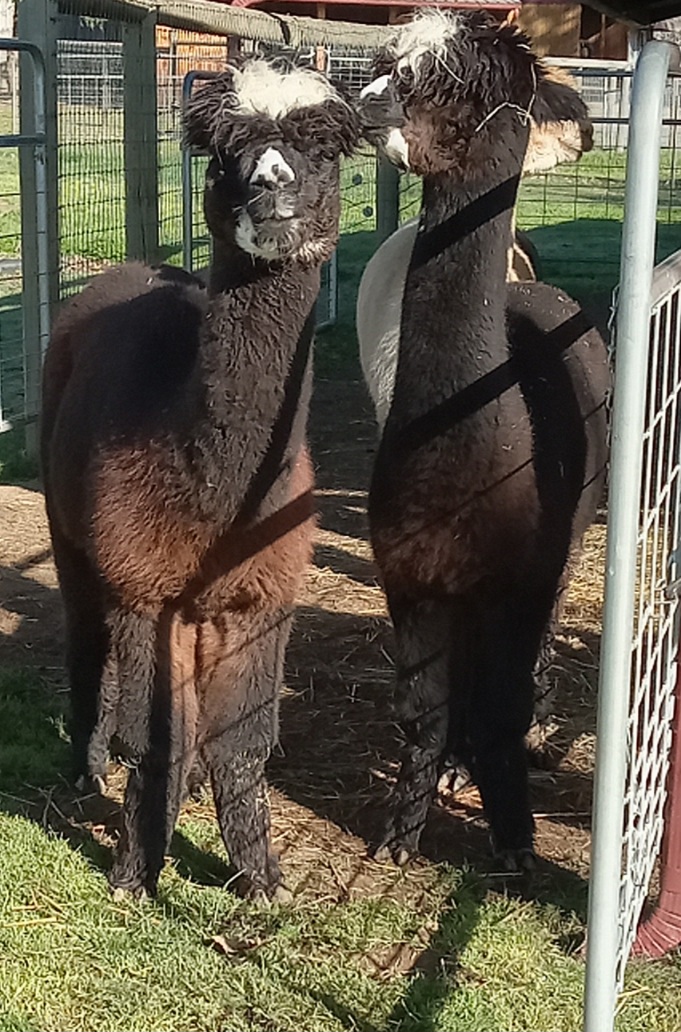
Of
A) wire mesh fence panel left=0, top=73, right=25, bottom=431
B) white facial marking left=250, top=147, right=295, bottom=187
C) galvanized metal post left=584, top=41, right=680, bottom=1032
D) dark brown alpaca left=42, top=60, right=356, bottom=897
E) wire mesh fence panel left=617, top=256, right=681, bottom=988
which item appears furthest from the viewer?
wire mesh fence panel left=0, top=73, right=25, bottom=431

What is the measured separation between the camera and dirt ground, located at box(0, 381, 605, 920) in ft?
12.9

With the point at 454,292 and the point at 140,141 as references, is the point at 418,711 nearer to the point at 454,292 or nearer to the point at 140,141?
the point at 454,292

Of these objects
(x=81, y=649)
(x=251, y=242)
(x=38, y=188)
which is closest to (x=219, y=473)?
(x=251, y=242)

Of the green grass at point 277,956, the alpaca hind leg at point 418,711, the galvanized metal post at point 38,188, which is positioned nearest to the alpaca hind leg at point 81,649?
the green grass at point 277,956

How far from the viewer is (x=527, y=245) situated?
685 cm

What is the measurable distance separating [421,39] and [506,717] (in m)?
1.78

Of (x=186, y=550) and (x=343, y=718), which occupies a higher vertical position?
(x=186, y=550)

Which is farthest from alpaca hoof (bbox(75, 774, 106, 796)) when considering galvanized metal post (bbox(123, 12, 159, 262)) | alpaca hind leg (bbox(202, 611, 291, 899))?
galvanized metal post (bbox(123, 12, 159, 262))

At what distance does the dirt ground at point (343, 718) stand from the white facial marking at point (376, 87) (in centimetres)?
202

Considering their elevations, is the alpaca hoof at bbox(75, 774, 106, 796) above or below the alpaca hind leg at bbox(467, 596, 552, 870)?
below

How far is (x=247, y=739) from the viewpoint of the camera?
11.9 ft

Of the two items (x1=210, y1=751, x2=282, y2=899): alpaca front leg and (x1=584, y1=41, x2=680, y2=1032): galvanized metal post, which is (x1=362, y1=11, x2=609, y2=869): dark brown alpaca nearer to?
(x1=210, y1=751, x2=282, y2=899): alpaca front leg

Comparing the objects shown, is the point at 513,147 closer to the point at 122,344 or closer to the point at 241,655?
the point at 122,344

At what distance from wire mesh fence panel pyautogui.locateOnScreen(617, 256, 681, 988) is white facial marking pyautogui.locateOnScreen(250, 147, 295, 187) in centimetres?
87
